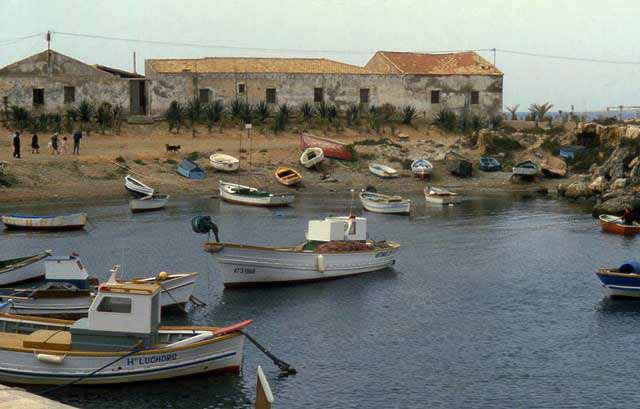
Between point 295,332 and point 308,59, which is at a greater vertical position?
point 308,59

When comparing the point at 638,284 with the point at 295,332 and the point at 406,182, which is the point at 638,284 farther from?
the point at 406,182

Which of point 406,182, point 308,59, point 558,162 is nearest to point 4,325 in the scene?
point 406,182

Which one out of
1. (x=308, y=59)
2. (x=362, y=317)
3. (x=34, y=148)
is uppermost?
(x=308, y=59)

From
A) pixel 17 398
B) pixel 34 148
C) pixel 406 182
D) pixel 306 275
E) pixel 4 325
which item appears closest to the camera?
pixel 17 398

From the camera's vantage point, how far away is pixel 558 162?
3169 inches

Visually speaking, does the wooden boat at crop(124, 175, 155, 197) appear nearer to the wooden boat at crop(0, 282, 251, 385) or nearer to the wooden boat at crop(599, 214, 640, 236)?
the wooden boat at crop(599, 214, 640, 236)

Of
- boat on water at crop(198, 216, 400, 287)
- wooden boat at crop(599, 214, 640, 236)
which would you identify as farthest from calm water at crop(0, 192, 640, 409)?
wooden boat at crop(599, 214, 640, 236)

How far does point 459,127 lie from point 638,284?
1968 inches

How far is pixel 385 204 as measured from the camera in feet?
206

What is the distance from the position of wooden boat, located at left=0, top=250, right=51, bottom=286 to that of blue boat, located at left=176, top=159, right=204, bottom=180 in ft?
105

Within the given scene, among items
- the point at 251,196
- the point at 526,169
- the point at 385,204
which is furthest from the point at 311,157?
the point at 526,169

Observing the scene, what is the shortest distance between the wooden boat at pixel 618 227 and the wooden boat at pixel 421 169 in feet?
73.2

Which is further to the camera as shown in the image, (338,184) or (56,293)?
(338,184)

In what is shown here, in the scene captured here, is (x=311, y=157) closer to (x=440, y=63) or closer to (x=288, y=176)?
(x=288, y=176)
